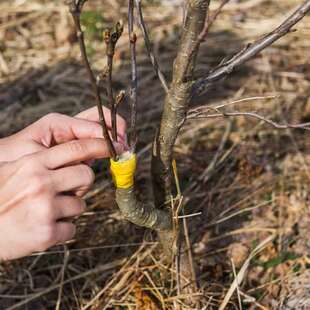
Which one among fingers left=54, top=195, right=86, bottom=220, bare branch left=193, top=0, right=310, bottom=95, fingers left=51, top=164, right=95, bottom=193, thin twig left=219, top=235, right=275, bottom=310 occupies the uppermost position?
bare branch left=193, top=0, right=310, bottom=95

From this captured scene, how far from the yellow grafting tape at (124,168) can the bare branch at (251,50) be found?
234 millimetres

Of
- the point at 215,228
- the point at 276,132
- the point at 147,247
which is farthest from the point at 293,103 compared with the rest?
the point at 147,247

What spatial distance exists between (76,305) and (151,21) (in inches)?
75.6

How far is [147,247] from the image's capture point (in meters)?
1.83

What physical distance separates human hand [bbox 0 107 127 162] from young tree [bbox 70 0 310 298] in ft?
0.42

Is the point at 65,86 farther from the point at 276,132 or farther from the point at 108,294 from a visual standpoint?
the point at 108,294

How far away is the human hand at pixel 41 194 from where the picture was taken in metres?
1.22

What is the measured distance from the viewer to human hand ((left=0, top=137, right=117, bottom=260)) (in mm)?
1223

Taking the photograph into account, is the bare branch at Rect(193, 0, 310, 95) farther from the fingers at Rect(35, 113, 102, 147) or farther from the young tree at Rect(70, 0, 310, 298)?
the fingers at Rect(35, 113, 102, 147)

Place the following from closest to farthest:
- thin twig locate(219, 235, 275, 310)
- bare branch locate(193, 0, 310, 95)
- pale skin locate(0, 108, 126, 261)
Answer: bare branch locate(193, 0, 310, 95)
pale skin locate(0, 108, 126, 261)
thin twig locate(219, 235, 275, 310)

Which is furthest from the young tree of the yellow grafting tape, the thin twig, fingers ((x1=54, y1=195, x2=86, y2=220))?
the thin twig

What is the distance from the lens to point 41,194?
1.22 m

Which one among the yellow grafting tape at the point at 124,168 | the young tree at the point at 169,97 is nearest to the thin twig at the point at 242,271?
the young tree at the point at 169,97

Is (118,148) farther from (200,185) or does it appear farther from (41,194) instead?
(200,185)
